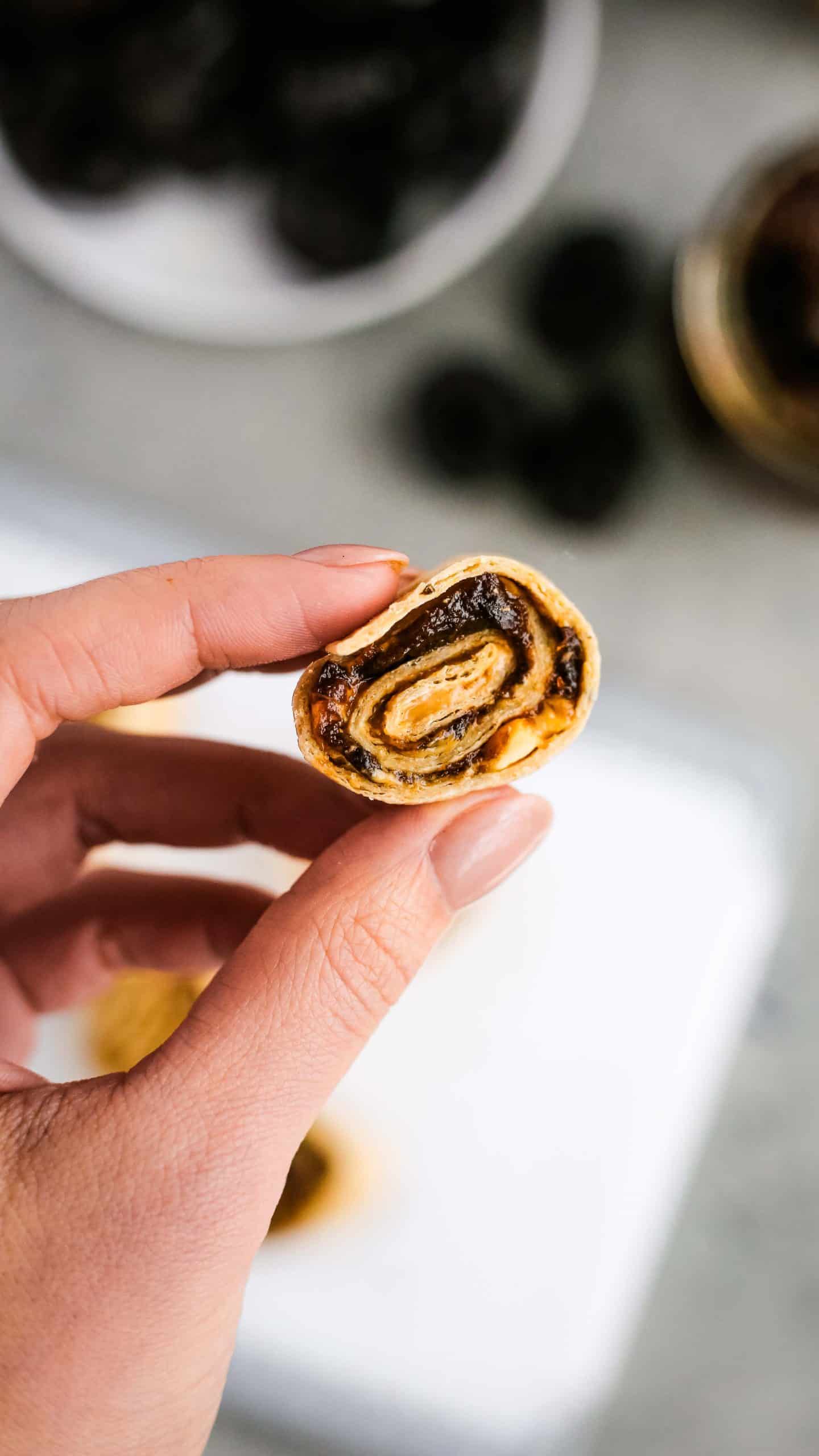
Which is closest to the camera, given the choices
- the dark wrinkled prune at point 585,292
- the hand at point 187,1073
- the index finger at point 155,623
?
the hand at point 187,1073

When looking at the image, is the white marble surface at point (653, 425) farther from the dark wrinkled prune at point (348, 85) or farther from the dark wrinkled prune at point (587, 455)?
the dark wrinkled prune at point (348, 85)

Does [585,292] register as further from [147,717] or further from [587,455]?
[147,717]

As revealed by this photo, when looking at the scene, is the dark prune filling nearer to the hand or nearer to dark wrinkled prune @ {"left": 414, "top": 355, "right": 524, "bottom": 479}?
the hand

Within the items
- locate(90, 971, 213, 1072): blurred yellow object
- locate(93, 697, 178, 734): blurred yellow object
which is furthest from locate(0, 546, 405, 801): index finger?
locate(90, 971, 213, 1072): blurred yellow object

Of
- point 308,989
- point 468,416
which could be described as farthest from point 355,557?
point 468,416

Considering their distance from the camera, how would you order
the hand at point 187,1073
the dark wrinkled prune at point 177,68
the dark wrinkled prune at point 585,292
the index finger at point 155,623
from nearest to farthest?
the hand at point 187,1073
the index finger at point 155,623
the dark wrinkled prune at point 177,68
the dark wrinkled prune at point 585,292

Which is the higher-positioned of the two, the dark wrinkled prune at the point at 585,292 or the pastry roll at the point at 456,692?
the dark wrinkled prune at the point at 585,292

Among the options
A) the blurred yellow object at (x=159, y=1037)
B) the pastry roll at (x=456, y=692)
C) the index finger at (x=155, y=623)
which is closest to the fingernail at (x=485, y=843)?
the pastry roll at (x=456, y=692)
